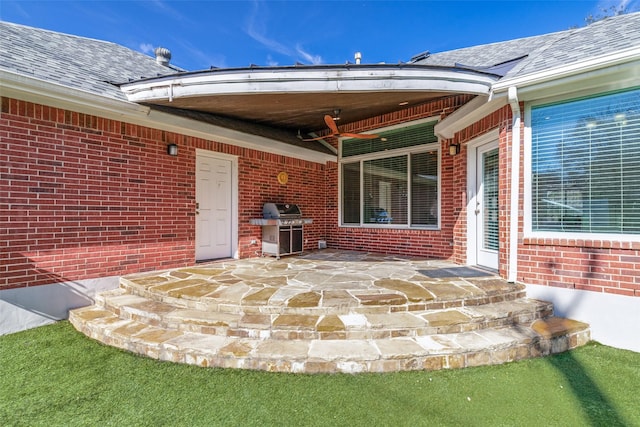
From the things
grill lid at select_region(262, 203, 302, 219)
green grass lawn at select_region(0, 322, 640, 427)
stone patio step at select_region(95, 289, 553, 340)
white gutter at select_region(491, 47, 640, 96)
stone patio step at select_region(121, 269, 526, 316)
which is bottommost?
green grass lawn at select_region(0, 322, 640, 427)

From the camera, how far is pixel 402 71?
12.3 feet

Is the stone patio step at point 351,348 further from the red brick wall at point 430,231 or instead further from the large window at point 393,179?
the large window at point 393,179

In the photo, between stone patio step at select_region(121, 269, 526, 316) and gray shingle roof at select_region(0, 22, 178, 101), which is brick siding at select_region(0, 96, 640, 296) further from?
stone patio step at select_region(121, 269, 526, 316)

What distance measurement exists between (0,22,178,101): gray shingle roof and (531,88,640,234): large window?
5.89 metres

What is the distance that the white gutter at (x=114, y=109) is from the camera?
348cm

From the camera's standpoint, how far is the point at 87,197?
4.25 m

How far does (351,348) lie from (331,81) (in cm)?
311

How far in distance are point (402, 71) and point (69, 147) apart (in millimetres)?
4541

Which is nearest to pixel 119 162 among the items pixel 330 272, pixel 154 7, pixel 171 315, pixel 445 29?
pixel 171 315

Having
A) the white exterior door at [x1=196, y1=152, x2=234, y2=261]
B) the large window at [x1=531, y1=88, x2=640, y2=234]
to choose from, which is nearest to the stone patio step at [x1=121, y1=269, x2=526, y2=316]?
the large window at [x1=531, y1=88, x2=640, y2=234]

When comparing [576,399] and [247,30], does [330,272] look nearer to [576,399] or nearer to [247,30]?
[576,399]

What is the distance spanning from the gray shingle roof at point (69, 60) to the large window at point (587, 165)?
19.3 feet

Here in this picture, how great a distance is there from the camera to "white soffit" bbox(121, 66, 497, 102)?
12.4 feet

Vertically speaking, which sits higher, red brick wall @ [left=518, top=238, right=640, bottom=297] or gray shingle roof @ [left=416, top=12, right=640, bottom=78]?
gray shingle roof @ [left=416, top=12, right=640, bottom=78]
